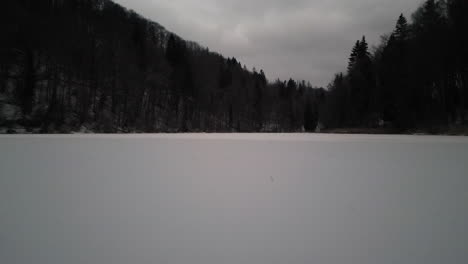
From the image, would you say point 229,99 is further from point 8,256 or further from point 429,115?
point 8,256

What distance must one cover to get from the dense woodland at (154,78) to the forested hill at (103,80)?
132 millimetres

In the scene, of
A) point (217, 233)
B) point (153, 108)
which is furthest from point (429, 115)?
point (153, 108)

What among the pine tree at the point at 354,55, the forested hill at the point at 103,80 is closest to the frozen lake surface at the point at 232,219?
the forested hill at the point at 103,80

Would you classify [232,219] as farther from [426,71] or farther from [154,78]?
[154,78]

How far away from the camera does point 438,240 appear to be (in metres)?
1.36

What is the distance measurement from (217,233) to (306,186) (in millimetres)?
1467

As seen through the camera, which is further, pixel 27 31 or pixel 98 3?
pixel 98 3

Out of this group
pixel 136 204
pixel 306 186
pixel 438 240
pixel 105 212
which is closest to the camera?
pixel 438 240

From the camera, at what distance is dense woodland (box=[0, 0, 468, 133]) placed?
17.7 metres

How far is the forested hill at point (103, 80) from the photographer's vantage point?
21.0 metres

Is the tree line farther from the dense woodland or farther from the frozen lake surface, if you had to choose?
the frozen lake surface

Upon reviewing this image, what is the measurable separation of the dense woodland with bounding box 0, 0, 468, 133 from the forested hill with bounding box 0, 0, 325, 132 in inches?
5.2

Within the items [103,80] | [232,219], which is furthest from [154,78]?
[232,219]

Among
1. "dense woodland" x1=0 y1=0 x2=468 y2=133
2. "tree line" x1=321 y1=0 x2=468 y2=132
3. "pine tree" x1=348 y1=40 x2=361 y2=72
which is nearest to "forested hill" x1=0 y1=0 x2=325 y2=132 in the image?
"dense woodland" x1=0 y1=0 x2=468 y2=133
